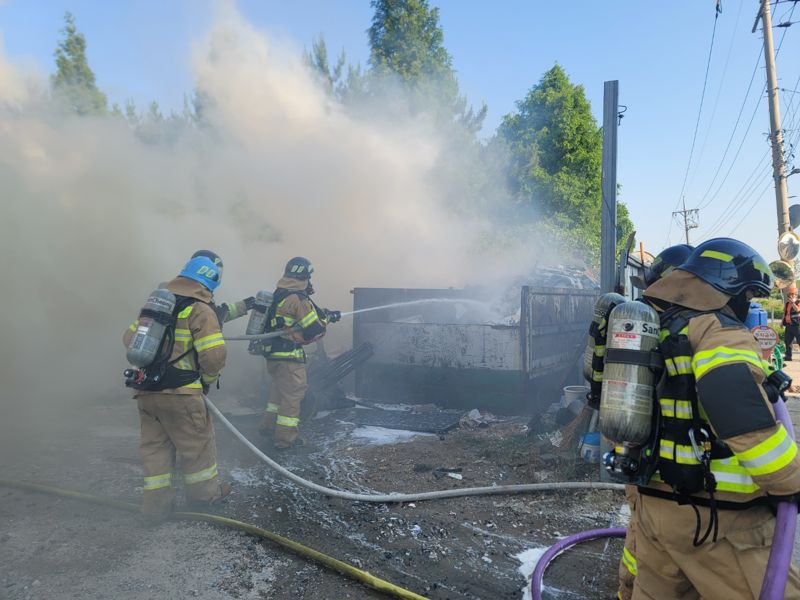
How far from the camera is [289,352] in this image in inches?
215

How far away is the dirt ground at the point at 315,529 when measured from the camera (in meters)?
2.87

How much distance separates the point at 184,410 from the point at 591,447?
318 centimetres

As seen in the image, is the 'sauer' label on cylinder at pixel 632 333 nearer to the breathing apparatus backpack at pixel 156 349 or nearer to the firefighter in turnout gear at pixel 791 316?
the breathing apparatus backpack at pixel 156 349

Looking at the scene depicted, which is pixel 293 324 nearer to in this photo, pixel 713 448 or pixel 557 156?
pixel 713 448

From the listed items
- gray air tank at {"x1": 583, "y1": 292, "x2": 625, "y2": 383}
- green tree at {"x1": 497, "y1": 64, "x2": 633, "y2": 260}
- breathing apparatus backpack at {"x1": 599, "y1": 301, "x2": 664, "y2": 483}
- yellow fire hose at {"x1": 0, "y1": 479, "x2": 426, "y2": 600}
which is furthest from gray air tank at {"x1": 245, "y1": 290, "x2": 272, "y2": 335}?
green tree at {"x1": 497, "y1": 64, "x2": 633, "y2": 260}

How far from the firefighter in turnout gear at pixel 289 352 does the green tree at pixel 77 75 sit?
621 inches

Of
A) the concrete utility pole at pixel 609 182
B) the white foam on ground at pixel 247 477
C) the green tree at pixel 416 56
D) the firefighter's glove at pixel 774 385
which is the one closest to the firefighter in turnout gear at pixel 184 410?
the white foam on ground at pixel 247 477

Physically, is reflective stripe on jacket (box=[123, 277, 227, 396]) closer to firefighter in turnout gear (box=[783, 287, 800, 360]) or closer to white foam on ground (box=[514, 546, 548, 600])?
white foam on ground (box=[514, 546, 548, 600])

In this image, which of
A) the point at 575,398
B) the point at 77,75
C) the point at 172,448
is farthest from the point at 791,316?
the point at 77,75

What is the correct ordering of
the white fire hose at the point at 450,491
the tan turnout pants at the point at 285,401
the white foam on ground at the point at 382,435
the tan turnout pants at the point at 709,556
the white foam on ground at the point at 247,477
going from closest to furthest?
1. the tan turnout pants at the point at 709,556
2. the white fire hose at the point at 450,491
3. the white foam on ground at the point at 247,477
4. the tan turnout pants at the point at 285,401
5. the white foam on ground at the point at 382,435

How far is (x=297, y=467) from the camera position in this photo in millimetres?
4816

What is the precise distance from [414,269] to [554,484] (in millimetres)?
11536

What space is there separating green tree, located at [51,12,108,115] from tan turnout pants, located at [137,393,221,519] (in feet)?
56.7

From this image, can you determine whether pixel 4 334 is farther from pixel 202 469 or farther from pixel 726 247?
pixel 726 247
